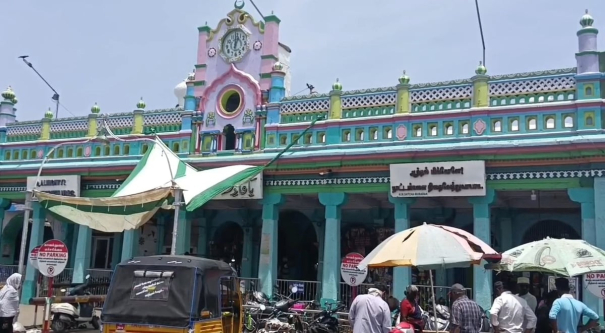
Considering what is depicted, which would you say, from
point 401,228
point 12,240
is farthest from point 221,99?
point 12,240

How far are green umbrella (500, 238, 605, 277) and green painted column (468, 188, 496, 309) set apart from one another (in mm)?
3682

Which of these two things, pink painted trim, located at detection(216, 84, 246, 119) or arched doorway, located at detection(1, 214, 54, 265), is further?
arched doorway, located at detection(1, 214, 54, 265)

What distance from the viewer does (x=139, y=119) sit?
18094 millimetres

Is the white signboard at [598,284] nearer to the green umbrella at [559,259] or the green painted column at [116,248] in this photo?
the green umbrella at [559,259]

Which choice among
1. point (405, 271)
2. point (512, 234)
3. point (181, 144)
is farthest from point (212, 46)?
point (512, 234)

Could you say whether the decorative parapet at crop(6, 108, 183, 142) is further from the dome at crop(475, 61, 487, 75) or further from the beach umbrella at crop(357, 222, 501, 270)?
the beach umbrella at crop(357, 222, 501, 270)

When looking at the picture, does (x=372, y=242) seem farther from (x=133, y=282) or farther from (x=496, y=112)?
(x=133, y=282)

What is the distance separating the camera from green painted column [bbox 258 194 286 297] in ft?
50.6

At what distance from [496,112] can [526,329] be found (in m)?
6.32

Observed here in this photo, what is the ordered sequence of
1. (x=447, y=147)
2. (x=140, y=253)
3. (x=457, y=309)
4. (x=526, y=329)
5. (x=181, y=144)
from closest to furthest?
(x=457, y=309), (x=526, y=329), (x=447, y=147), (x=181, y=144), (x=140, y=253)

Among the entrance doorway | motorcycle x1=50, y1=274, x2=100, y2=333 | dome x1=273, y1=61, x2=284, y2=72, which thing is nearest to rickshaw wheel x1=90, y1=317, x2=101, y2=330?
motorcycle x1=50, y1=274, x2=100, y2=333

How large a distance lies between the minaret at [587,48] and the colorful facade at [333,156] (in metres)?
0.02

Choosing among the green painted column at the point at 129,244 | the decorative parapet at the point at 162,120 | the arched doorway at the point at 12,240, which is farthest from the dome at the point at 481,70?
the arched doorway at the point at 12,240

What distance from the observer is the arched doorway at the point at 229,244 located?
20047 mm
